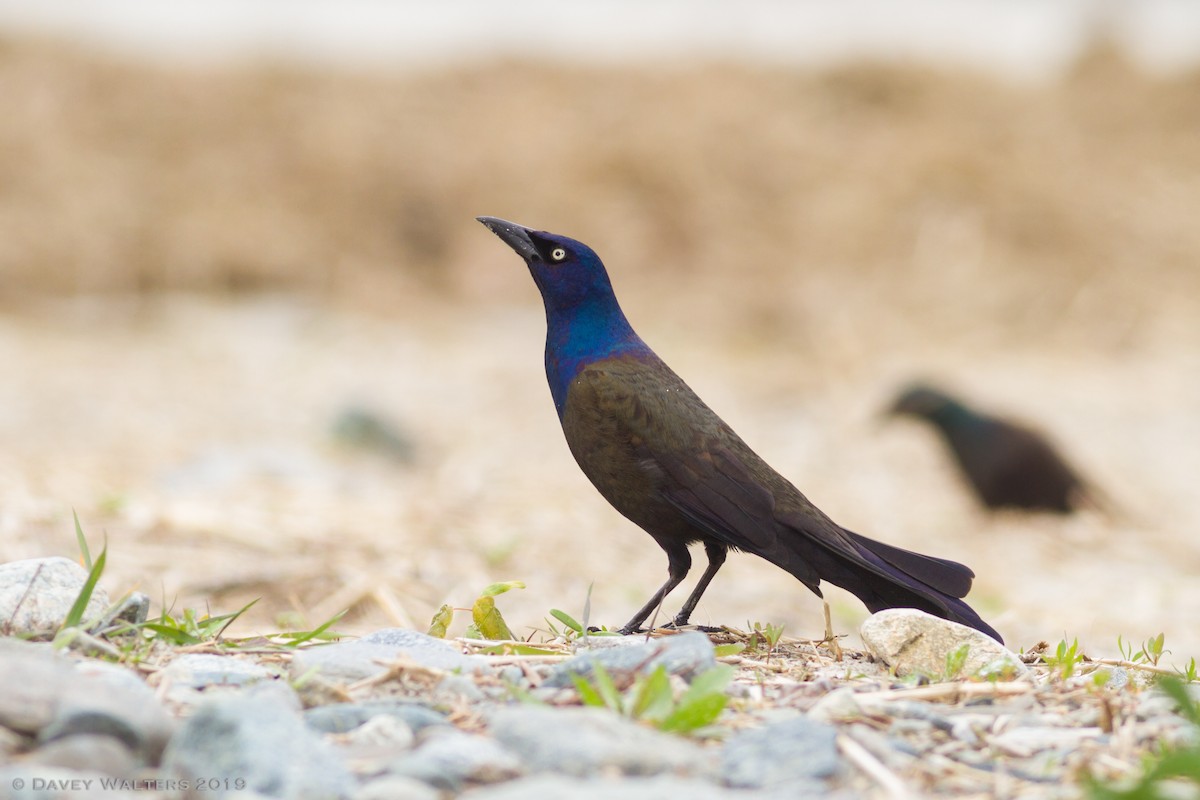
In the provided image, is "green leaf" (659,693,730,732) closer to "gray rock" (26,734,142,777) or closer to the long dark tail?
"gray rock" (26,734,142,777)

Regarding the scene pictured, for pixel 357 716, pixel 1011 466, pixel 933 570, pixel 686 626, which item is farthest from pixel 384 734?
pixel 1011 466

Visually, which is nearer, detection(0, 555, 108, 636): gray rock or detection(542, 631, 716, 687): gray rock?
detection(542, 631, 716, 687): gray rock

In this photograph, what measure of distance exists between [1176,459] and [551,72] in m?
10.2

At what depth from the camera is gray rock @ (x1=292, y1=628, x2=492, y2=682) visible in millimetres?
2377

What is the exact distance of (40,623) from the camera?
2580 millimetres

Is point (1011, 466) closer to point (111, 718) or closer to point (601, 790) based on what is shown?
point (601, 790)

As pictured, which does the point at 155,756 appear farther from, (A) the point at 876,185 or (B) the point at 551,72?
(B) the point at 551,72

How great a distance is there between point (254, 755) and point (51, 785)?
264 millimetres

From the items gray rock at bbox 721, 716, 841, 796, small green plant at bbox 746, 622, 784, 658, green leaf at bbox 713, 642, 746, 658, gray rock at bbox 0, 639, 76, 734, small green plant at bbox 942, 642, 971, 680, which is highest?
small green plant at bbox 942, 642, 971, 680

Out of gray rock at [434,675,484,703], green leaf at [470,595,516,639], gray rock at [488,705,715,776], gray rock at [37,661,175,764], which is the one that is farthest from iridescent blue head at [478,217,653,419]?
gray rock at [37,661,175,764]

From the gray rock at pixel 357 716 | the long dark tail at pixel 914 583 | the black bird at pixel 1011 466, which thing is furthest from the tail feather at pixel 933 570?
the black bird at pixel 1011 466

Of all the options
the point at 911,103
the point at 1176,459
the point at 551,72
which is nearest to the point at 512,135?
the point at 551,72

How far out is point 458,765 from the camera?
1.90m

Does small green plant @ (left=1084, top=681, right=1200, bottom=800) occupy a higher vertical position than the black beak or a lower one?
lower
